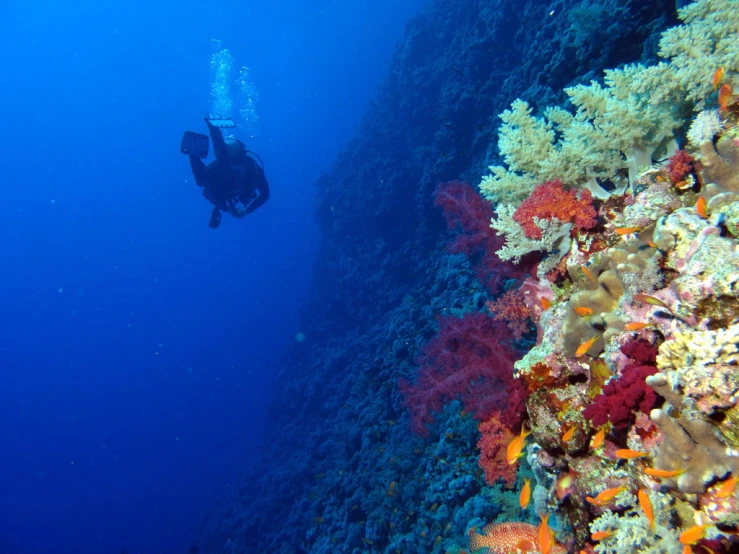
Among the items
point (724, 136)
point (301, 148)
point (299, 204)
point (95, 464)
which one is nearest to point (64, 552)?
point (95, 464)

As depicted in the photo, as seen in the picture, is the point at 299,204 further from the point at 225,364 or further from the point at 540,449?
the point at 540,449

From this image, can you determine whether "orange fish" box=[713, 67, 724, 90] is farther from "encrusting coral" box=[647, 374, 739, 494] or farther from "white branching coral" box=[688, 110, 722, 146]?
"encrusting coral" box=[647, 374, 739, 494]

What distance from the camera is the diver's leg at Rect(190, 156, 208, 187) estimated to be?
1123 centimetres

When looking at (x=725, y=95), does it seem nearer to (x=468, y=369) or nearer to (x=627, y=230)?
(x=627, y=230)

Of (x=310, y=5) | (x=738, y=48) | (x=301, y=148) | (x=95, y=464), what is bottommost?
(x=738, y=48)

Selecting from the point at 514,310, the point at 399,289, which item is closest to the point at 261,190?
the point at 399,289

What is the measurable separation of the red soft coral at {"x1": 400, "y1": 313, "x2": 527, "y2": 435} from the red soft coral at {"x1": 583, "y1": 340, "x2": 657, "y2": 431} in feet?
5.16

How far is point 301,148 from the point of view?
77750 millimetres

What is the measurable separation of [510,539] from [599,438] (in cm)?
137

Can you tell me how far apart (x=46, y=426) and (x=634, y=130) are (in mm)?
86469

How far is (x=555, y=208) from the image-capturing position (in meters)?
3.50

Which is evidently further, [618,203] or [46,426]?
[46,426]

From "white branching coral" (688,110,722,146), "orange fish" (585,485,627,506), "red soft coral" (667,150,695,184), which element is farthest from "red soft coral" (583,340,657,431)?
"white branching coral" (688,110,722,146)

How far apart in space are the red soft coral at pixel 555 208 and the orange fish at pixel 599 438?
178 cm
